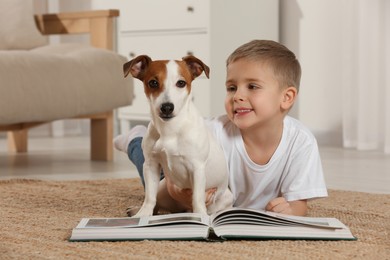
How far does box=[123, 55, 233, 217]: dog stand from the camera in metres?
1.41

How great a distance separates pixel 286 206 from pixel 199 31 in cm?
211

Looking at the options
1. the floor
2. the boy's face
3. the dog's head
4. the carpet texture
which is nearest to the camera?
the carpet texture

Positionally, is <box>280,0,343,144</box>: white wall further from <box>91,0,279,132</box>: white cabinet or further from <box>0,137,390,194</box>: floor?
<box>0,137,390,194</box>: floor

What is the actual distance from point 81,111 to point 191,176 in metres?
1.38

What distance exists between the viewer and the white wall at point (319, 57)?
363 centimetres

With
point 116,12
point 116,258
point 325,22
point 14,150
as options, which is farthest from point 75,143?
point 116,258


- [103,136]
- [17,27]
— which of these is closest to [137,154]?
[103,136]

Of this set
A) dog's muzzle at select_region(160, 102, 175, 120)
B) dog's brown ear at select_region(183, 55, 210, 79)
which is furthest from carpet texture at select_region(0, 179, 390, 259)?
dog's brown ear at select_region(183, 55, 210, 79)

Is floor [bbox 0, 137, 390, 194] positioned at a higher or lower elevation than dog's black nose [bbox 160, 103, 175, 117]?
lower

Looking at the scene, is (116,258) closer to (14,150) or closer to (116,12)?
(116,12)

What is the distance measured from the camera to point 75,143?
13.3 feet

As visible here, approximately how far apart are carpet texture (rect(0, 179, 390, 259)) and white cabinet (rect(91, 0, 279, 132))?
4.51 feet

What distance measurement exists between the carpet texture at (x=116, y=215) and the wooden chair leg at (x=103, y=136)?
0.79 meters

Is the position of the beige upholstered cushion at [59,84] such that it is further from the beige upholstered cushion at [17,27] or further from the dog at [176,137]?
the dog at [176,137]
